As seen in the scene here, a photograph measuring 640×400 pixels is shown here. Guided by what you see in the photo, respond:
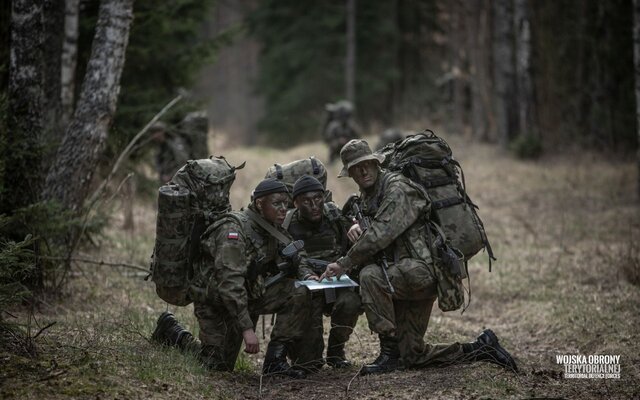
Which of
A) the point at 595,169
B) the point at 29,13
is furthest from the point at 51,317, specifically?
the point at 595,169

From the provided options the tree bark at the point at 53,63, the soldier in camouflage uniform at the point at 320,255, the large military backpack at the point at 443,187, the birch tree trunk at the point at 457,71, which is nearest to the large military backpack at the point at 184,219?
the soldier in camouflage uniform at the point at 320,255

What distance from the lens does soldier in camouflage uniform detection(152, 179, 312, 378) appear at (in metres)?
5.75

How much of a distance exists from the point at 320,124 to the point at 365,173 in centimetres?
2433

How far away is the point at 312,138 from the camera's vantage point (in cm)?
3059

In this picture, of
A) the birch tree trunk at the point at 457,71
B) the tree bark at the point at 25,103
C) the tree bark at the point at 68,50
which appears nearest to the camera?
the tree bark at the point at 25,103

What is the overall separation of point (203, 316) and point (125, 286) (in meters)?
3.05

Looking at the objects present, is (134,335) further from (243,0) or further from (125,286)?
(243,0)

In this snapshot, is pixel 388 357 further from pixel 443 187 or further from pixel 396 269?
pixel 443 187

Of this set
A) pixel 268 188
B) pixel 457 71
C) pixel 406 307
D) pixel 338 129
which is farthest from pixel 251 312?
pixel 457 71

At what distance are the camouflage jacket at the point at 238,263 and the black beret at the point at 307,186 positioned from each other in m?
0.38

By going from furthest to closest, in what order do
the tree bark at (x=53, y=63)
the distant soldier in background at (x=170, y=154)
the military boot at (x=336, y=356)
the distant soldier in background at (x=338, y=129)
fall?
the distant soldier in background at (x=338, y=129) < the distant soldier in background at (x=170, y=154) < the tree bark at (x=53, y=63) < the military boot at (x=336, y=356)

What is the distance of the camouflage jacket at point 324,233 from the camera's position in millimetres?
6566

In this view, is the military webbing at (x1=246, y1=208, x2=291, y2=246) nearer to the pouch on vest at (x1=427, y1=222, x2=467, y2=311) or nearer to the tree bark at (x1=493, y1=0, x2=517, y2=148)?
the pouch on vest at (x1=427, y1=222, x2=467, y2=311)

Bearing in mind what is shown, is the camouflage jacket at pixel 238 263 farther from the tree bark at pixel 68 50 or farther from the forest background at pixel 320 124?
the tree bark at pixel 68 50
